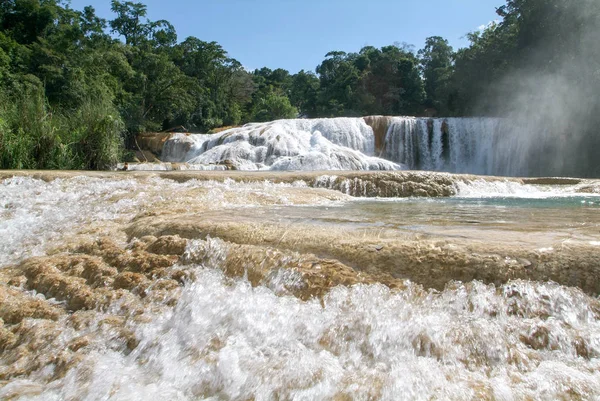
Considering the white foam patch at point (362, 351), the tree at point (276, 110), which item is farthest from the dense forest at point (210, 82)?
the white foam patch at point (362, 351)

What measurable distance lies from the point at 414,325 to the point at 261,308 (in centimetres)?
70

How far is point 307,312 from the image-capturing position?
6.28 ft

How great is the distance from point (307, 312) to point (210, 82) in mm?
31958

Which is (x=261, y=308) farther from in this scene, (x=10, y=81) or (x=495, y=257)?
(x=10, y=81)

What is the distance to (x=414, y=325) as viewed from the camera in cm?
173

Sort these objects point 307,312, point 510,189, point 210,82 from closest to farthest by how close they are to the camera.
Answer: point 307,312 → point 510,189 → point 210,82

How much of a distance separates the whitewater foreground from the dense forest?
5.56 meters

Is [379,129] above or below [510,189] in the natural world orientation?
above

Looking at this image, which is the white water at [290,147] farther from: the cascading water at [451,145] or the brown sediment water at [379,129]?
the cascading water at [451,145]

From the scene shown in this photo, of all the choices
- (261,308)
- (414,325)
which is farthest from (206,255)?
(414,325)

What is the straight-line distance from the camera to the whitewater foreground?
1507 mm

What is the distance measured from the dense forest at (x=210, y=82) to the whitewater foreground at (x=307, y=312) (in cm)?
556

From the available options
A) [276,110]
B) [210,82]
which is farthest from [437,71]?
[210,82]

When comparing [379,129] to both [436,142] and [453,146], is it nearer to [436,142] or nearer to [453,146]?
[436,142]
